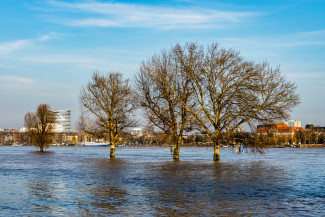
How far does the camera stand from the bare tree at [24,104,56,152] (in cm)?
9562

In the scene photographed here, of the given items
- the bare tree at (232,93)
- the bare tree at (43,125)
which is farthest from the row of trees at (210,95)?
the bare tree at (43,125)

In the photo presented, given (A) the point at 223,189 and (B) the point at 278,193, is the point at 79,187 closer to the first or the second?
(A) the point at 223,189

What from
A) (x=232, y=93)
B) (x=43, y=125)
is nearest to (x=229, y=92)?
(x=232, y=93)

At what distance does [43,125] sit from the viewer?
95.8 metres

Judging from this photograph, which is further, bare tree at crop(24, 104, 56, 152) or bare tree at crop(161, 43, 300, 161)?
bare tree at crop(24, 104, 56, 152)

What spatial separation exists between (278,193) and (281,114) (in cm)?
2550

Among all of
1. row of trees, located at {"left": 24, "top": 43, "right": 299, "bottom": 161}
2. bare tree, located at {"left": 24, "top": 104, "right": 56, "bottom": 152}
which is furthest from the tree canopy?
bare tree, located at {"left": 24, "top": 104, "right": 56, "bottom": 152}

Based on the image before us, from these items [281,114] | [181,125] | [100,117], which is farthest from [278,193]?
[100,117]

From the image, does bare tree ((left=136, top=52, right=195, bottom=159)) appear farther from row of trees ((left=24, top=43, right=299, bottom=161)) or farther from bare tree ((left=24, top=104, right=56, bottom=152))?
bare tree ((left=24, top=104, right=56, bottom=152))

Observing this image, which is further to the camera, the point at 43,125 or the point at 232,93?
the point at 43,125

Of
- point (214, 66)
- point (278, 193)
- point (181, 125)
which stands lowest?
point (278, 193)

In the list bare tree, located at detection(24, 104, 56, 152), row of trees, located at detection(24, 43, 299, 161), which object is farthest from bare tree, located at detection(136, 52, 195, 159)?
bare tree, located at detection(24, 104, 56, 152)

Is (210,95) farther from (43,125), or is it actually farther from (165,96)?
(43,125)

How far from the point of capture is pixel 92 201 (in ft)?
57.3
